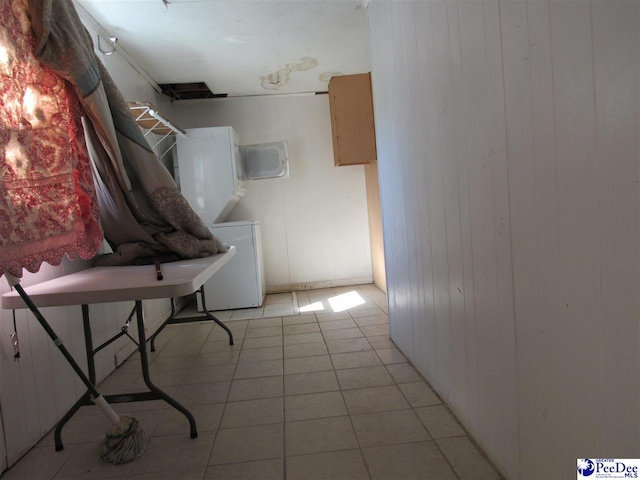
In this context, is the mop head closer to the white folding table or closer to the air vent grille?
the white folding table

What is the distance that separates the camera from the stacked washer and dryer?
4059 millimetres

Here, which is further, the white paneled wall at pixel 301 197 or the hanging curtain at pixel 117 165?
the white paneled wall at pixel 301 197

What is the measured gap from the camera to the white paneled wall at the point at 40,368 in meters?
1.61

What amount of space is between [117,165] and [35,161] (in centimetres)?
34

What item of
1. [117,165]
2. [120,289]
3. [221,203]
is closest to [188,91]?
[221,203]

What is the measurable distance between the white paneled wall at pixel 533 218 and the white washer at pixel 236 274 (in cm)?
249

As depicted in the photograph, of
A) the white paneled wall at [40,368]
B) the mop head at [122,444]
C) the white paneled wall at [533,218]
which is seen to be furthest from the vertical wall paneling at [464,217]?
the white paneled wall at [40,368]

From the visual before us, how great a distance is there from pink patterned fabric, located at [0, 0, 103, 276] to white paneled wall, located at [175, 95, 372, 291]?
9.99 feet

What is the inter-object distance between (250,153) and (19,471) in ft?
11.9

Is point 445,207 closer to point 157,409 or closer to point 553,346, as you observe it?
point 553,346

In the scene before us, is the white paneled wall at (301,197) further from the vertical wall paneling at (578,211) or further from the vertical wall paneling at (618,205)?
the vertical wall paneling at (618,205)

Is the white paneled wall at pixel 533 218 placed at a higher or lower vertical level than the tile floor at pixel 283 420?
higher

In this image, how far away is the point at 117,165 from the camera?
72.9 inches

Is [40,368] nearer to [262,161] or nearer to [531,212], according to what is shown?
[531,212]
